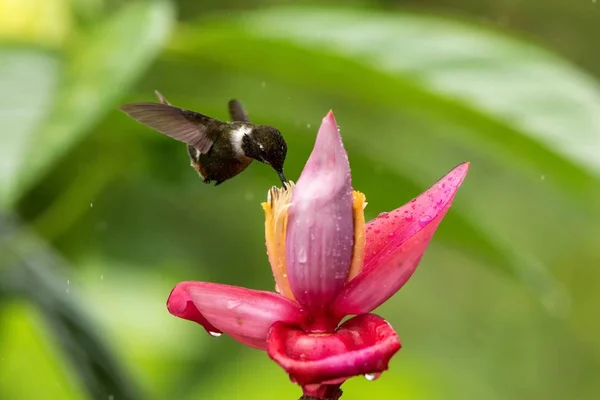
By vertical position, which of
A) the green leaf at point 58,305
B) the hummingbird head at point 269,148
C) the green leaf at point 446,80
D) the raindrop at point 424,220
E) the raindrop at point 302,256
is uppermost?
the hummingbird head at point 269,148

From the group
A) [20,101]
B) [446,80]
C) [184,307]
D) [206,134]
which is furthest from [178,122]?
[446,80]

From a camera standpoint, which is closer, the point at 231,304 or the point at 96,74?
the point at 231,304

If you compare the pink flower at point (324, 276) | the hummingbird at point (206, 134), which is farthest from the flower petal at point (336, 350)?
the hummingbird at point (206, 134)

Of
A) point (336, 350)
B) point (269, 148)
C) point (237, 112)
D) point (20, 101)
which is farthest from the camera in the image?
point (20, 101)

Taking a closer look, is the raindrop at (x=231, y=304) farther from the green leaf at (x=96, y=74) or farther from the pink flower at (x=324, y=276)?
the green leaf at (x=96, y=74)

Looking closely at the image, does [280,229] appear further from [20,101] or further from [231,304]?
[20,101]

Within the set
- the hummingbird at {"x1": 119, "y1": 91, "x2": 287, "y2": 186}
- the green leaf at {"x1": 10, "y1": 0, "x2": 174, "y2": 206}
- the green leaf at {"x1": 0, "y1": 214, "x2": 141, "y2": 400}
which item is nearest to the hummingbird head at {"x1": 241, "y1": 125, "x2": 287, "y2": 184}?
the hummingbird at {"x1": 119, "y1": 91, "x2": 287, "y2": 186}

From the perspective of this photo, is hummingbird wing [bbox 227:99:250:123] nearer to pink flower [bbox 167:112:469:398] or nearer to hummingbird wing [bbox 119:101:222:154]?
hummingbird wing [bbox 119:101:222:154]
